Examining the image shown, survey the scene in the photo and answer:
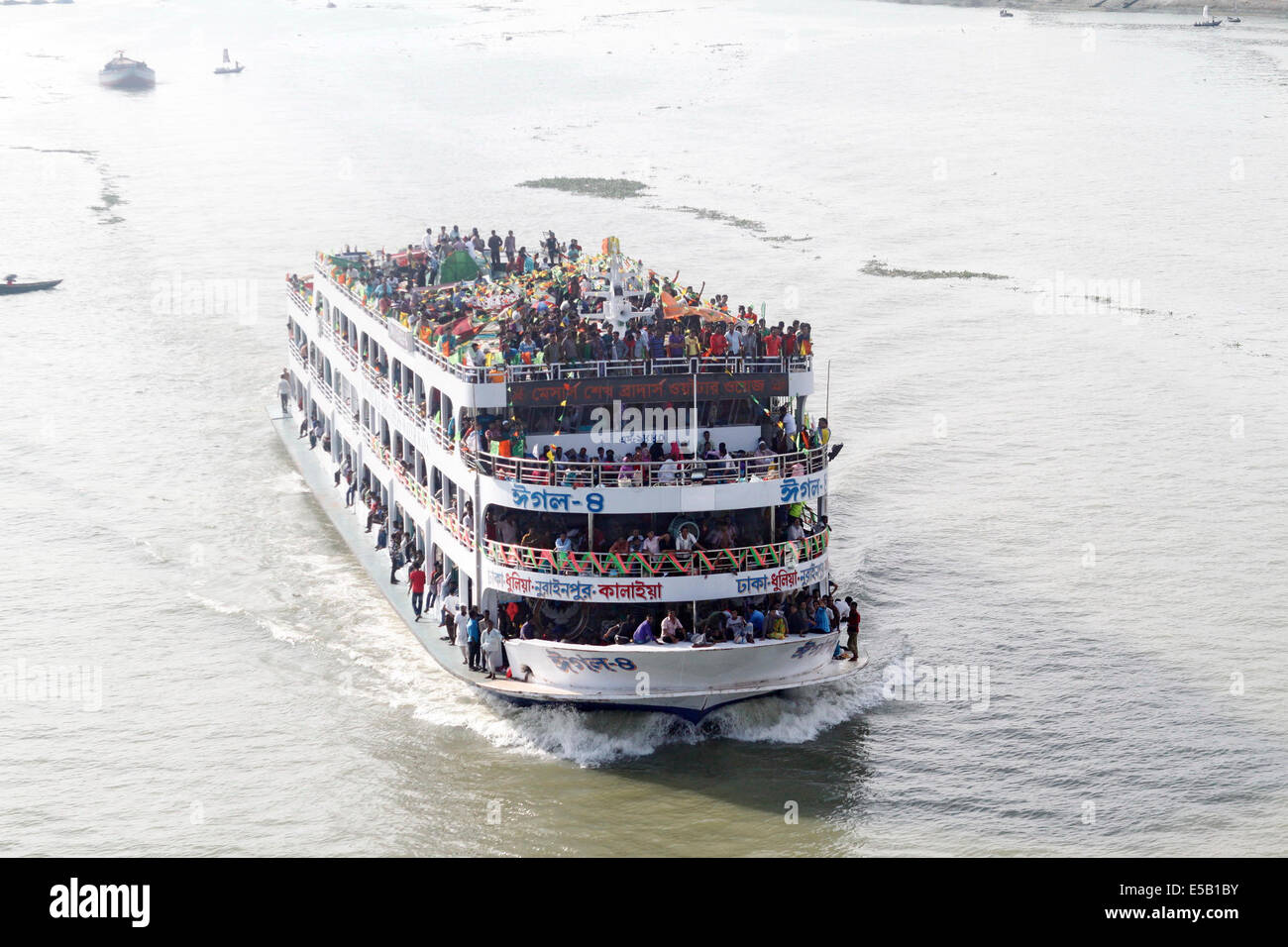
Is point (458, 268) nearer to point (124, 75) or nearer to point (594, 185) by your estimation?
point (594, 185)

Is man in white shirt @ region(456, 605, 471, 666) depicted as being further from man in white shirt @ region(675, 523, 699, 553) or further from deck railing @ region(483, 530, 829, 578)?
man in white shirt @ region(675, 523, 699, 553)

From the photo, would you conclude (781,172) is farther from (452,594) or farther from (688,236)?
(452,594)

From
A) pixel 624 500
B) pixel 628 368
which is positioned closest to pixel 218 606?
pixel 628 368

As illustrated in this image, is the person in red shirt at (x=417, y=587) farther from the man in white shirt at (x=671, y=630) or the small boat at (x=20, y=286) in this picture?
the small boat at (x=20, y=286)

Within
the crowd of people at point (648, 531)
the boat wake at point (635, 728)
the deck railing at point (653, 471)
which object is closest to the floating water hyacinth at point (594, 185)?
the crowd of people at point (648, 531)

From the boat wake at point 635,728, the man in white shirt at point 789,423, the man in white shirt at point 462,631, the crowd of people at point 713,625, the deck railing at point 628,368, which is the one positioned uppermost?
the deck railing at point 628,368

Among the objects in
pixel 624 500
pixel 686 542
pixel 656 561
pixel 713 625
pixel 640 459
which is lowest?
pixel 713 625

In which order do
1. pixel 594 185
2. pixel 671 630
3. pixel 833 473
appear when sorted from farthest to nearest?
pixel 594 185, pixel 833 473, pixel 671 630

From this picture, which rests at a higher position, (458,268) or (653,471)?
(458,268)
